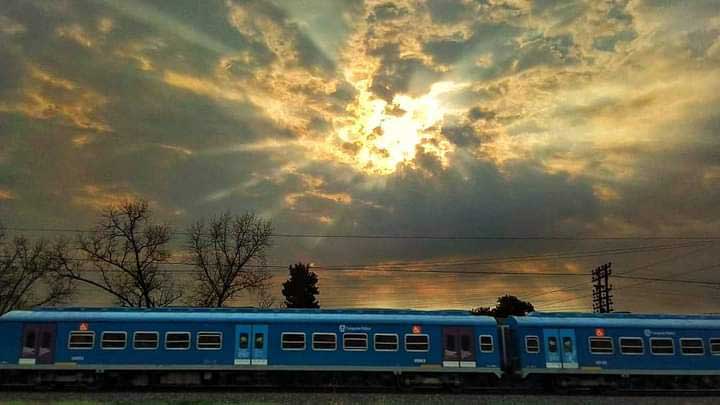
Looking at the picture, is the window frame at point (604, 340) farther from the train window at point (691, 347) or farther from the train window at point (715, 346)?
the train window at point (715, 346)

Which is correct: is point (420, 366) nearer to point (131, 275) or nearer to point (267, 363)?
point (267, 363)

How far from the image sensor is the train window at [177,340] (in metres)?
31.4

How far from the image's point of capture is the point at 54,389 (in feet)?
102

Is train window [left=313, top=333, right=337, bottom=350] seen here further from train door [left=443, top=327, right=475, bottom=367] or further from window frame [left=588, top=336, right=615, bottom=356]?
window frame [left=588, top=336, right=615, bottom=356]

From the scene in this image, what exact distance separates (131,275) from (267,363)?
36035 mm

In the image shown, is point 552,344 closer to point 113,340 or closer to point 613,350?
point 613,350

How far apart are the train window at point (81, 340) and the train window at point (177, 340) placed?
3.63 m

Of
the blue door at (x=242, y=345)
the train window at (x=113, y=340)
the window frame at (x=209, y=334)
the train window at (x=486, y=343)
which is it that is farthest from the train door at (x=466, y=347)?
the train window at (x=113, y=340)

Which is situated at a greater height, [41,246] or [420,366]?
[41,246]

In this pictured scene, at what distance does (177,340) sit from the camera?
31.5 meters

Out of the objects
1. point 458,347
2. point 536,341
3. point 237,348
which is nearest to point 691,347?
point 536,341

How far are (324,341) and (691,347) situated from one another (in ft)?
63.2

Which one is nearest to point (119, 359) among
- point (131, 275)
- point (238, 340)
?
point (238, 340)

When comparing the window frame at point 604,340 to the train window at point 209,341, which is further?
the window frame at point 604,340
